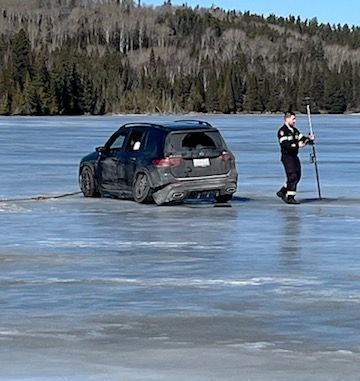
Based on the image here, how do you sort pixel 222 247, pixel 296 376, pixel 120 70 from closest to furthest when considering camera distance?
pixel 296 376, pixel 222 247, pixel 120 70

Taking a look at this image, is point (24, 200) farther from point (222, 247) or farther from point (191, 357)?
point (191, 357)

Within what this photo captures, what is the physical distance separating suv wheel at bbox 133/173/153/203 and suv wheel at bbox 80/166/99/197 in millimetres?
1739

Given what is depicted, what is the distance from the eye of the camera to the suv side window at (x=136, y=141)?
846 inches

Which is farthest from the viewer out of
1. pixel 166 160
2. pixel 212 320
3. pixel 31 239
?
pixel 166 160

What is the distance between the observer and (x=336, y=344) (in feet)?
27.6

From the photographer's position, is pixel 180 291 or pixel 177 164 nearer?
pixel 180 291

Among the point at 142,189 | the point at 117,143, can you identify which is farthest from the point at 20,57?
the point at 142,189

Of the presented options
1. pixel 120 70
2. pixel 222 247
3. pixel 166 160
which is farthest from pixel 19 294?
pixel 120 70

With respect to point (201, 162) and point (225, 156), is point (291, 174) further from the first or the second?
point (201, 162)

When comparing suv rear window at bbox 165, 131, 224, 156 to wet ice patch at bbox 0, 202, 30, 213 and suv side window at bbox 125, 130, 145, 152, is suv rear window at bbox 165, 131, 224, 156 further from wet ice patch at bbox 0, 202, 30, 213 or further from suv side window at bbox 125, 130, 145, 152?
wet ice patch at bbox 0, 202, 30, 213

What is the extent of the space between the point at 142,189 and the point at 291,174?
285cm

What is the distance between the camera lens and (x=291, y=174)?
2094 cm

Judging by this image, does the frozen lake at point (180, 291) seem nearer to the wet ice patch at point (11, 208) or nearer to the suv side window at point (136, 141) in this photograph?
the wet ice patch at point (11, 208)

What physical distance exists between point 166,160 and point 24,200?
10.6ft
